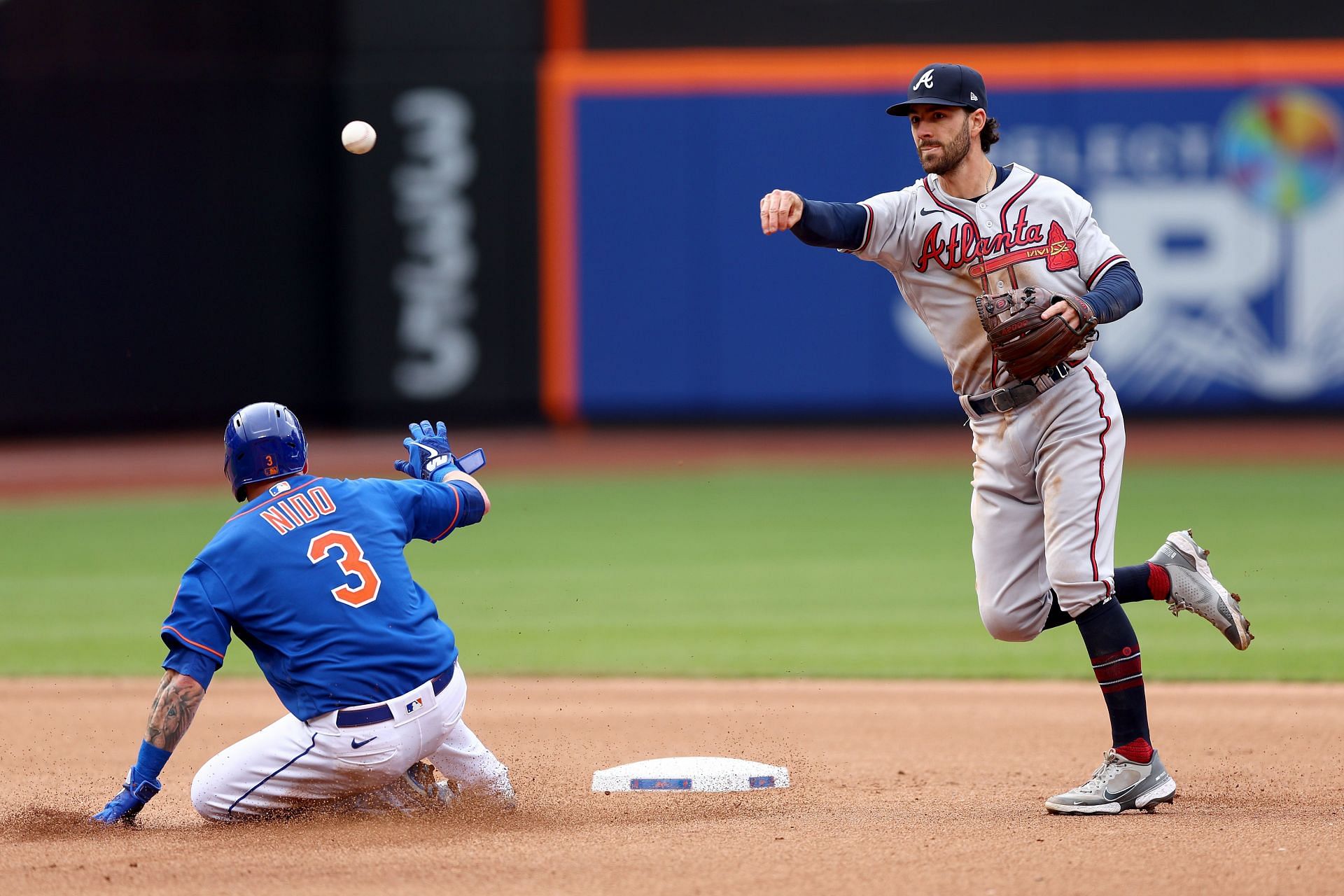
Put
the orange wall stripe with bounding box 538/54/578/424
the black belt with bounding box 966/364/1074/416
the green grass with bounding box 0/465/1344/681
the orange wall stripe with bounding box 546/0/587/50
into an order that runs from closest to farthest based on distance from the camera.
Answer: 1. the black belt with bounding box 966/364/1074/416
2. the green grass with bounding box 0/465/1344/681
3. the orange wall stripe with bounding box 538/54/578/424
4. the orange wall stripe with bounding box 546/0/587/50

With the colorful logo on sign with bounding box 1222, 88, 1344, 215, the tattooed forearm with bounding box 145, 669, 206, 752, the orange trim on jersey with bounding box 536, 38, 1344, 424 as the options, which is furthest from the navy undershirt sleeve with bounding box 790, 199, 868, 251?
the colorful logo on sign with bounding box 1222, 88, 1344, 215

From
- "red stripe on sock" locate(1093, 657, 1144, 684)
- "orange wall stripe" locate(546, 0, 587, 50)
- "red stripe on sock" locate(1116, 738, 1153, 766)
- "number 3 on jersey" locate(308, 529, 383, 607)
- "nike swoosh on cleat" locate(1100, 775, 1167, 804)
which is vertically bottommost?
"nike swoosh on cleat" locate(1100, 775, 1167, 804)

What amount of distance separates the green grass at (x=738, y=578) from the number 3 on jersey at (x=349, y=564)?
3.20 m

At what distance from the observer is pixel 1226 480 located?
13.6 m

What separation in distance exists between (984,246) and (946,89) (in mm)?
470

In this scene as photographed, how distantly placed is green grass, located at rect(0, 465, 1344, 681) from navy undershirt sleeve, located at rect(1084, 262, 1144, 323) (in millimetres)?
3116

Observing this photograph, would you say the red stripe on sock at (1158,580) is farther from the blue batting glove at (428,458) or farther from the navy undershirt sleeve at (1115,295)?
the blue batting glove at (428,458)

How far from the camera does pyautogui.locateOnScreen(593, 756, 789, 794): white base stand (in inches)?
201

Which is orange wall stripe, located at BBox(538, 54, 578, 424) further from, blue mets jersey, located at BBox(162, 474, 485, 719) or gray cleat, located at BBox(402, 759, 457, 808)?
blue mets jersey, located at BBox(162, 474, 485, 719)

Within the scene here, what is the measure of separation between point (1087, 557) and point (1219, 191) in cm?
1345

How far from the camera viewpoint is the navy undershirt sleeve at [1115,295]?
4480mm

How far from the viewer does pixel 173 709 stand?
4230 millimetres

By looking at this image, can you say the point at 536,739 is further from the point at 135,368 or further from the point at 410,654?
the point at 135,368

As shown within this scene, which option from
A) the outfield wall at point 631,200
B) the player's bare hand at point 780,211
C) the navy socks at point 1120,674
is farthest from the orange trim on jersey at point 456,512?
the outfield wall at point 631,200
